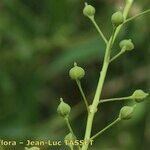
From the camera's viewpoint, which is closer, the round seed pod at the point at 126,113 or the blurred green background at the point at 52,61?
the round seed pod at the point at 126,113

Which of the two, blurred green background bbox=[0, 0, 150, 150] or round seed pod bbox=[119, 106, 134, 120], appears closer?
round seed pod bbox=[119, 106, 134, 120]

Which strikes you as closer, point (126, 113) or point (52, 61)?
point (126, 113)

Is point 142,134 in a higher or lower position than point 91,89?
lower

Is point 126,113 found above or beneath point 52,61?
beneath

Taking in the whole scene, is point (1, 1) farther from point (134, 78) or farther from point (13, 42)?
point (134, 78)

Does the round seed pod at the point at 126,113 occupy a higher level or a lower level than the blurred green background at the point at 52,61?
lower

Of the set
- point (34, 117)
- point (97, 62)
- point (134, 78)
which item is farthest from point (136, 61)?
point (34, 117)

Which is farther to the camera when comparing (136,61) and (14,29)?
(136,61)

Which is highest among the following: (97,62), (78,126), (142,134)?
(97,62)
